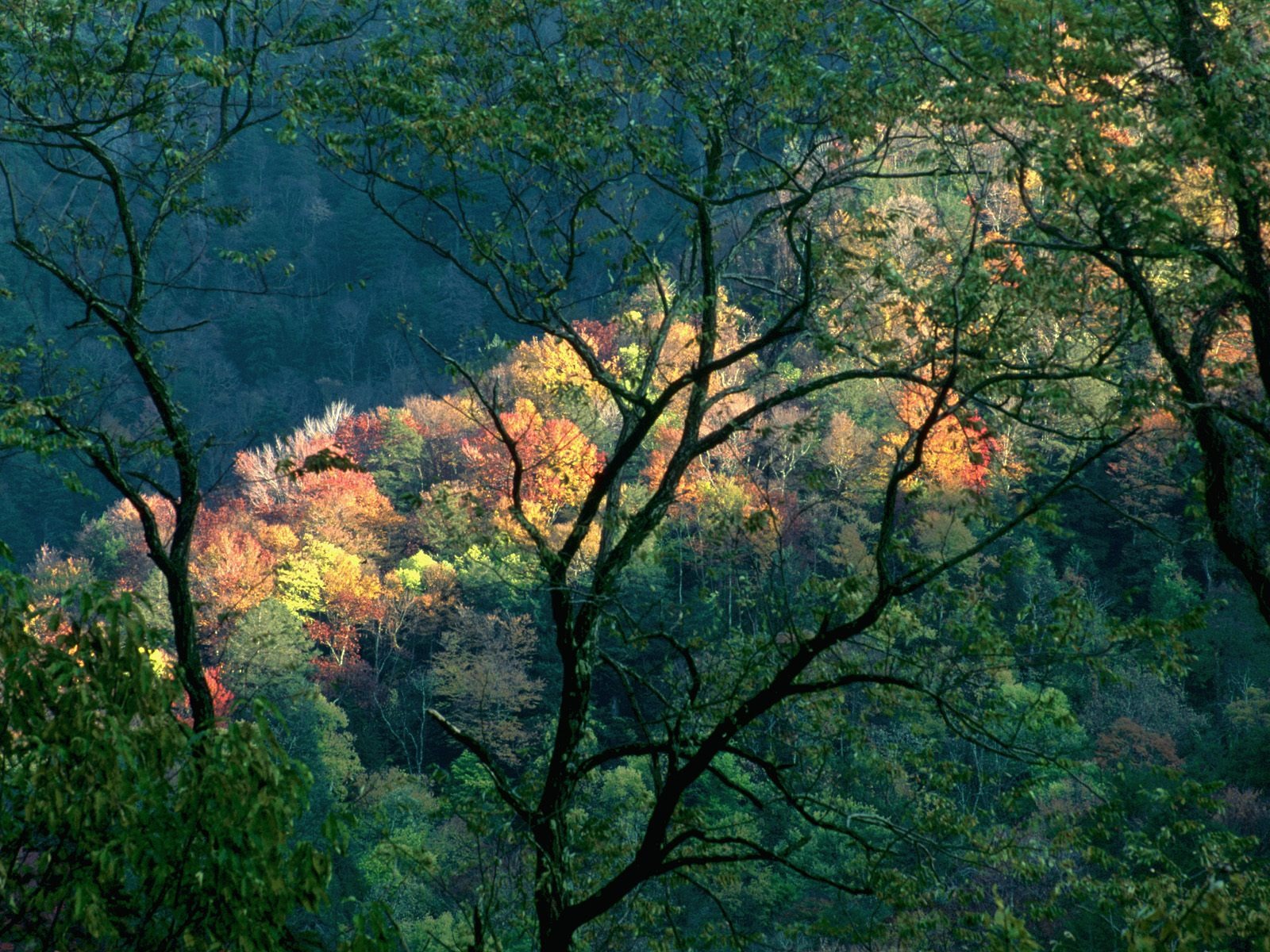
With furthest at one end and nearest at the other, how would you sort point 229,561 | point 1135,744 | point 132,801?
point 229,561 → point 1135,744 → point 132,801

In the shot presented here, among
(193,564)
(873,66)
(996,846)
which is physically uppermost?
(193,564)

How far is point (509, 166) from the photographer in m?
7.30

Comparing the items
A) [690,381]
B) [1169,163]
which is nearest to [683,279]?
[690,381]

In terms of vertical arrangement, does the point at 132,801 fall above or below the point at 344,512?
below

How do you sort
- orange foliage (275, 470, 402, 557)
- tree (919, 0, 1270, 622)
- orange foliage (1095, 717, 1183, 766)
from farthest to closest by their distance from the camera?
1. orange foliage (275, 470, 402, 557)
2. orange foliage (1095, 717, 1183, 766)
3. tree (919, 0, 1270, 622)

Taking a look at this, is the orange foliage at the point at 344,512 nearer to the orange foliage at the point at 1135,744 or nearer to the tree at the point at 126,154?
the orange foliage at the point at 1135,744

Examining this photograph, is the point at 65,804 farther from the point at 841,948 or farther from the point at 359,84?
Answer: the point at 841,948

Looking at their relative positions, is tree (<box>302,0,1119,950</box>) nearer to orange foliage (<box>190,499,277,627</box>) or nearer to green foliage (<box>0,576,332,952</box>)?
green foliage (<box>0,576,332,952</box>)

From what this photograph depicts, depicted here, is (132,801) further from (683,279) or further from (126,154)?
(683,279)

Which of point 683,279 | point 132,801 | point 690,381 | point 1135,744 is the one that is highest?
point 1135,744

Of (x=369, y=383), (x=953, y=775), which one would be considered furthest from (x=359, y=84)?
(x=369, y=383)

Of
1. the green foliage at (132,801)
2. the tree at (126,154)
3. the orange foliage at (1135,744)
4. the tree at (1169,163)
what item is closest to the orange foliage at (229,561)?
the orange foliage at (1135,744)

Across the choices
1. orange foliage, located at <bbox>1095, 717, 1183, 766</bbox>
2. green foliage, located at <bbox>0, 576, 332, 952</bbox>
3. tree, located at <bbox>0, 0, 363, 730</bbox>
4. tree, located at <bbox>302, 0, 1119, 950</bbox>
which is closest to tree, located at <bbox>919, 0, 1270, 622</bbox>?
tree, located at <bbox>302, 0, 1119, 950</bbox>

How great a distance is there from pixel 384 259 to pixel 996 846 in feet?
243
